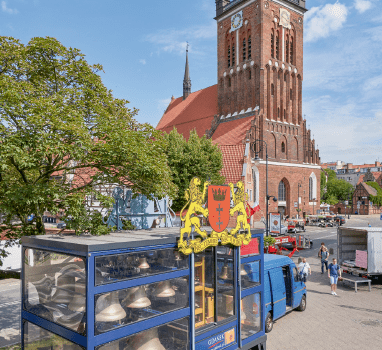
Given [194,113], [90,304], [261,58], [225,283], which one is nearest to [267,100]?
[261,58]

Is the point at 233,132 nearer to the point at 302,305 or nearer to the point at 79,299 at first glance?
the point at 302,305

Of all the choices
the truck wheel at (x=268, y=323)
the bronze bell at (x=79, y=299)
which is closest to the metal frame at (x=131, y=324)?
the bronze bell at (x=79, y=299)

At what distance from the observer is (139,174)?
7723mm

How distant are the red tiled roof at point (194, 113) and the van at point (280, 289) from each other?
128 ft

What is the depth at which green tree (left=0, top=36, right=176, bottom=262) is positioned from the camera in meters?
6.16

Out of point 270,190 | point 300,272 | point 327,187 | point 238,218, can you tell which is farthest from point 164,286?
point 327,187

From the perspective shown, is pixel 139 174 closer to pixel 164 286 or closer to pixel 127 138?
pixel 127 138

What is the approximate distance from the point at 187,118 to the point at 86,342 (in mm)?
51572

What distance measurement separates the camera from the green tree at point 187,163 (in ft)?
83.8

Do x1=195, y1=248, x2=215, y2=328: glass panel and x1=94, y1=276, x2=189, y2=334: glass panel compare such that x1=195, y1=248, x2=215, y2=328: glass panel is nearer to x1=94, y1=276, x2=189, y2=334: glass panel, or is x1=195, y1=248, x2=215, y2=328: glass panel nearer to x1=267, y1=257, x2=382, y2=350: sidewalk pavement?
x1=94, y1=276, x2=189, y2=334: glass panel

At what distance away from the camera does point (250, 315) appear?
7117mm

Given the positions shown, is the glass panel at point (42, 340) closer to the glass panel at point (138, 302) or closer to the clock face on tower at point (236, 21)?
the glass panel at point (138, 302)

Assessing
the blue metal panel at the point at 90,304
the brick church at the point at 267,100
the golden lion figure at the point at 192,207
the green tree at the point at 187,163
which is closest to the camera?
the blue metal panel at the point at 90,304

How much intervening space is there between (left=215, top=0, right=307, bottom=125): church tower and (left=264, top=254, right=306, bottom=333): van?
34520 millimetres
